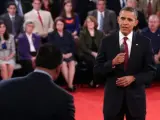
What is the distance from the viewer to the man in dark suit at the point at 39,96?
2111 mm

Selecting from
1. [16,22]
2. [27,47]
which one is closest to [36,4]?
[16,22]

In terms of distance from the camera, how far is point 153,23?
7.32m

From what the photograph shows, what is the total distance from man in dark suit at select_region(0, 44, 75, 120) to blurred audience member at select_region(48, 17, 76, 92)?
468 cm

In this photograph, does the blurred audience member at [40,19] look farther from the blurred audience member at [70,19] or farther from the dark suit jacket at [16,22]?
the blurred audience member at [70,19]

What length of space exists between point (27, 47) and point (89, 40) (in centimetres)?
117

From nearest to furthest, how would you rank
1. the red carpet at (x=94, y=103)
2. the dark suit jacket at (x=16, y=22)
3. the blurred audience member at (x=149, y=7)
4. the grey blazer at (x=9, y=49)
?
1. the red carpet at (x=94, y=103)
2. the grey blazer at (x=9, y=49)
3. the dark suit jacket at (x=16, y=22)
4. the blurred audience member at (x=149, y=7)

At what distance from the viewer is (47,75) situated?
220cm

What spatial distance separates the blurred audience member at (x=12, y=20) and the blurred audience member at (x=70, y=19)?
0.88 m

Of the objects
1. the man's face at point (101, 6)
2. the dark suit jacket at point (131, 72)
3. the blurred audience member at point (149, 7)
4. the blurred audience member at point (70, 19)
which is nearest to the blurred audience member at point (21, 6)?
the blurred audience member at point (70, 19)

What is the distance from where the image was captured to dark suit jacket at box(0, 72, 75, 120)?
211 cm

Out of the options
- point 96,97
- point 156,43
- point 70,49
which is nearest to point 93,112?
point 96,97

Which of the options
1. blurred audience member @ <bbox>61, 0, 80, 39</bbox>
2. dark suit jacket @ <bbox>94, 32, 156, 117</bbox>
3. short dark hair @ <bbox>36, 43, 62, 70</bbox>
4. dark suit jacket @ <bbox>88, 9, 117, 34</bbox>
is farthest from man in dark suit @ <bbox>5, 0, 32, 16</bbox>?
short dark hair @ <bbox>36, 43, 62, 70</bbox>

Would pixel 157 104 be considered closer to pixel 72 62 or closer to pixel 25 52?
pixel 72 62

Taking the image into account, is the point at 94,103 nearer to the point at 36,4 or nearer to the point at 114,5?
the point at 36,4
